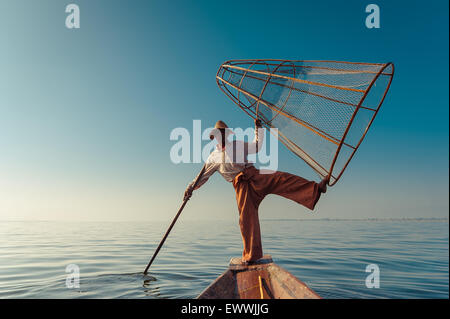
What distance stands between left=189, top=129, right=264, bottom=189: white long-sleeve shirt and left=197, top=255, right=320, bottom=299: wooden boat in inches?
51.1

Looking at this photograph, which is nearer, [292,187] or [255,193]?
[292,187]

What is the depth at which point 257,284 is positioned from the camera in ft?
12.6

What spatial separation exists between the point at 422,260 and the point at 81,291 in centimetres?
931

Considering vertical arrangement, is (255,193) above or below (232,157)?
below

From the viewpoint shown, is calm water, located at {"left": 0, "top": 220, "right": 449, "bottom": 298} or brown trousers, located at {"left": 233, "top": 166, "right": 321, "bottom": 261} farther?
calm water, located at {"left": 0, "top": 220, "right": 449, "bottom": 298}

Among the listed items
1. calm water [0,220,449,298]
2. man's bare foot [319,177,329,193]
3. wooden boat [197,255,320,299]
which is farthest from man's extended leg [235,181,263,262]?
calm water [0,220,449,298]

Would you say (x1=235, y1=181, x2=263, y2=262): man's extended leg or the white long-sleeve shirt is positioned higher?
the white long-sleeve shirt

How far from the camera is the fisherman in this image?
4258mm

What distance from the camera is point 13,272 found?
23.6 ft

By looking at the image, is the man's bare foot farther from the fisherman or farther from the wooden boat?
the wooden boat

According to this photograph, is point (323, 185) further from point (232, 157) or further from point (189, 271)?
point (189, 271)

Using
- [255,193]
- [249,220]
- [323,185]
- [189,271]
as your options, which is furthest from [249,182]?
[189,271]

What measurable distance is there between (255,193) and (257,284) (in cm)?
124
